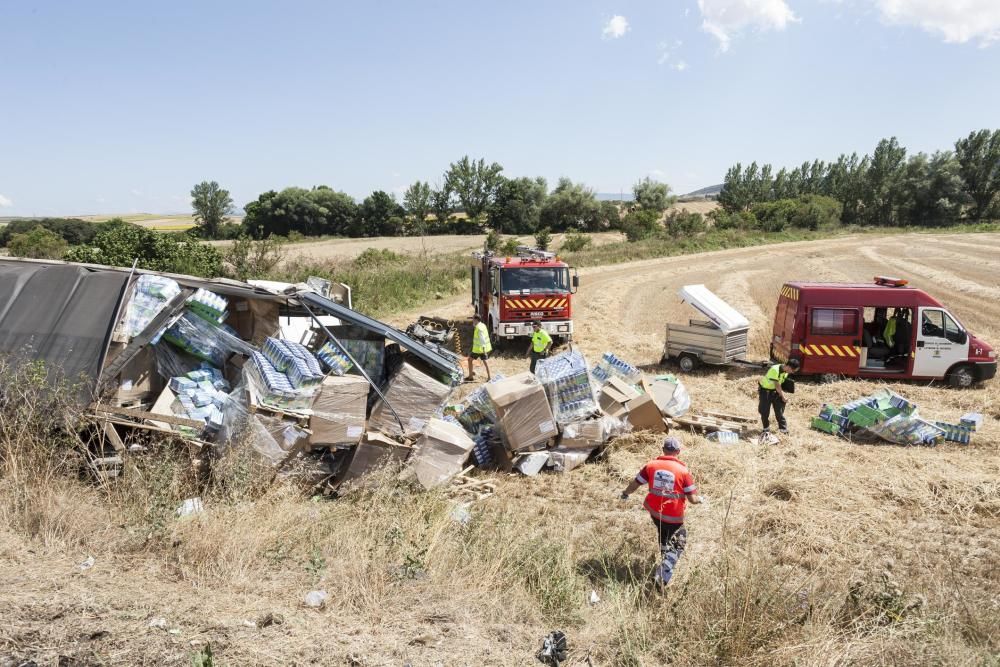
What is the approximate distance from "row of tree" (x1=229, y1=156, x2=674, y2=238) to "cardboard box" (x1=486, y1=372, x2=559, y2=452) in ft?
201

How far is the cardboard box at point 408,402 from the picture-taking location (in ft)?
24.2

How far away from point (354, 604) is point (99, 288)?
5325 mm

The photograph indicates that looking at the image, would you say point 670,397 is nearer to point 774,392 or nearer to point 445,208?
point 774,392

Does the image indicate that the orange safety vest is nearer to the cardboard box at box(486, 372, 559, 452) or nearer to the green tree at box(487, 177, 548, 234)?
the cardboard box at box(486, 372, 559, 452)

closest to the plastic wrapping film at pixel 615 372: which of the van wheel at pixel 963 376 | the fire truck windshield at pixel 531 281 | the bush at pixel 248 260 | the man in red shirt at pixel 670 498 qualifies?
the man in red shirt at pixel 670 498

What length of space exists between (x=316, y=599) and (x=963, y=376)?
1268cm

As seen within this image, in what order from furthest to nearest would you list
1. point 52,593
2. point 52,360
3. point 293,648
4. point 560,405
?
point 560,405, point 52,360, point 52,593, point 293,648

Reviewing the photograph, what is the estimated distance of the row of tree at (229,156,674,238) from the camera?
70312 millimetres

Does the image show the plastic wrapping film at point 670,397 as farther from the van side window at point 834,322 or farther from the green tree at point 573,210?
the green tree at point 573,210

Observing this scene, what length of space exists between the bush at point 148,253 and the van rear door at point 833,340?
15623mm

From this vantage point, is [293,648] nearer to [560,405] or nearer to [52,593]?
[52,593]

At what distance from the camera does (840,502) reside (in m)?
6.96

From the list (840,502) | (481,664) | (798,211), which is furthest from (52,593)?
(798,211)

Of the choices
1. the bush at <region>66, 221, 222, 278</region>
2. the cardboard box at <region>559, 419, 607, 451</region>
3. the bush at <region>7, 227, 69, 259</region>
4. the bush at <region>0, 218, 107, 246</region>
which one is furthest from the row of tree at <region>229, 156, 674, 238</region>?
the cardboard box at <region>559, 419, 607, 451</region>
